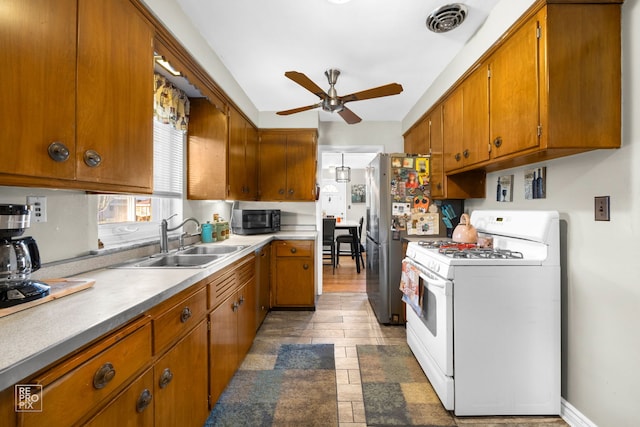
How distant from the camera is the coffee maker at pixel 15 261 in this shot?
0.90 metres

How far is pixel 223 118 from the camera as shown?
269cm

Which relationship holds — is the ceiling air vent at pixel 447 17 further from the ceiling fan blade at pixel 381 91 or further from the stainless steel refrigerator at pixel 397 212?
the stainless steel refrigerator at pixel 397 212

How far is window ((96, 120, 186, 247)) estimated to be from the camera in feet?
6.12

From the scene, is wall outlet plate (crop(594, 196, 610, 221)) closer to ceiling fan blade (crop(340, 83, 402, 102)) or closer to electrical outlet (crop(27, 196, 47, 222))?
ceiling fan blade (crop(340, 83, 402, 102))

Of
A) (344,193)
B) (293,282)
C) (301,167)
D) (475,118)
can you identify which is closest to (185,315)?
(293,282)

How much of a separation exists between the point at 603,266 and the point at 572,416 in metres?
0.86

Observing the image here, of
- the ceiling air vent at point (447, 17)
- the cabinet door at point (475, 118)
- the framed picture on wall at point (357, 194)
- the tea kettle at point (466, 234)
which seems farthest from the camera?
the framed picture on wall at point (357, 194)

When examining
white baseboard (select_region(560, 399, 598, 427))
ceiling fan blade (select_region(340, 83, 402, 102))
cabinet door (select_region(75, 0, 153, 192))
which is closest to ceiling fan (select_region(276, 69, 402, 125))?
ceiling fan blade (select_region(340, 83, 402, 102))

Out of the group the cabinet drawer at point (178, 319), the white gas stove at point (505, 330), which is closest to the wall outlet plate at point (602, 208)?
the white gas stove at point (505, 330)

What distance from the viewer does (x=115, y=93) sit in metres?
1.24

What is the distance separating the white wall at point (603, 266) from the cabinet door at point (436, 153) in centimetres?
97

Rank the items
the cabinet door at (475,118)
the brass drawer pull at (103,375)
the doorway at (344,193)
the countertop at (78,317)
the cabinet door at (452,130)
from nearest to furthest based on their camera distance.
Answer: the countertop at (78,317) < the brass drawer pull at (103,375) < the cabinet door at (475,118) < the cabinet door at (452,130) < the doorway at (344,193)

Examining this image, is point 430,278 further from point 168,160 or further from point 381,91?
point 168,160

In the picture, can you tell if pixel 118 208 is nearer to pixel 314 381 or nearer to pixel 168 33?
pixel 168 33
